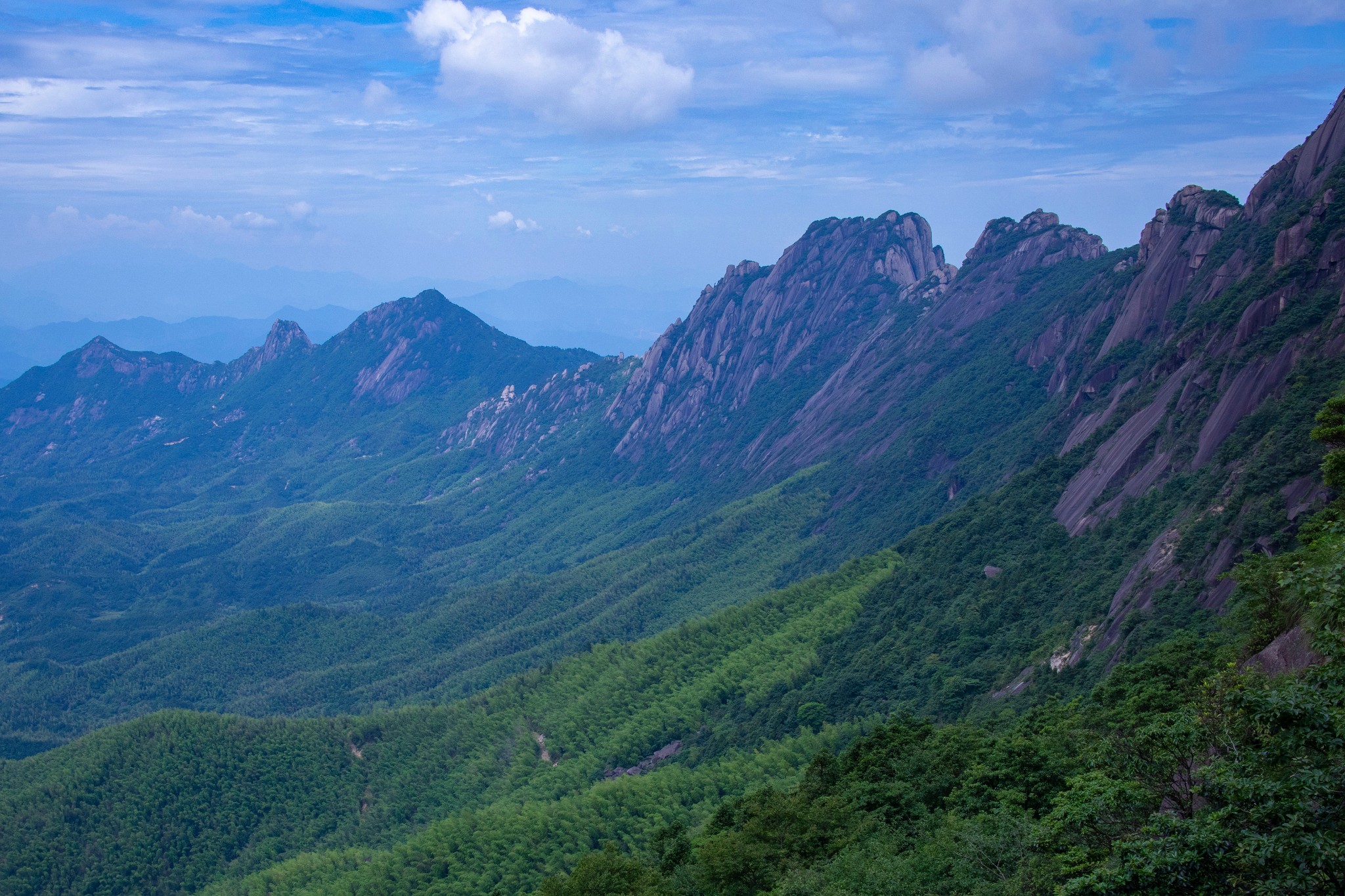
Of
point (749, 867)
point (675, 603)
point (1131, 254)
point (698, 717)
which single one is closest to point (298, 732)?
point (698, 717)

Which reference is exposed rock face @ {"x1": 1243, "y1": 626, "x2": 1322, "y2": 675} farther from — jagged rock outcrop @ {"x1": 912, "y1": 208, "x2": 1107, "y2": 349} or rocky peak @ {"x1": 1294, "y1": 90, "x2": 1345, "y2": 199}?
jagged rock outcrop @ {"x1": 912, "y1": 208, "x2": 1107, "y2": 349}

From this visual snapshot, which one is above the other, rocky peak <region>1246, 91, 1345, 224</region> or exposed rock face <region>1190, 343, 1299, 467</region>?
rocky peak <region>1246, 91, 1345, 224</region>

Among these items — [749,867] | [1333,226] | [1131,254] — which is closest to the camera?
[749,867]

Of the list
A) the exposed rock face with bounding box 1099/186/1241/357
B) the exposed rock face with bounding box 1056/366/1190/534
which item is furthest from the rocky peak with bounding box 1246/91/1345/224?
the exposed rock face with bounding box 1056/366/1190/534

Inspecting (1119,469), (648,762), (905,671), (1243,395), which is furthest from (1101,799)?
(648,762)

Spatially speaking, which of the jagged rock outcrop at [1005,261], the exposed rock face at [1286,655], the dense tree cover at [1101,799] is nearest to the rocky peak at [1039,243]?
the jagged rock outcrop at [1005,261]

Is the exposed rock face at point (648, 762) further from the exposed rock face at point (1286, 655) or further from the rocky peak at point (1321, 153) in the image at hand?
the rocky peak at point (1321, 153)

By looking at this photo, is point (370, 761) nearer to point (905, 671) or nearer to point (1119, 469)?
point (905, 671)

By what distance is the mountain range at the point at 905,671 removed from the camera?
31.4 meters

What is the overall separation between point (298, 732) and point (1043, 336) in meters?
122

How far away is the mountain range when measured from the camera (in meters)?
31.4

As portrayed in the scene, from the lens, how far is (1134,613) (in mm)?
56375

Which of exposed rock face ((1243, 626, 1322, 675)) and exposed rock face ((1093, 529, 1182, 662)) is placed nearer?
exposed rock face ((1243, 626, 1322, 675))

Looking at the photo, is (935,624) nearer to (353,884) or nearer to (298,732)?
(353,884)
